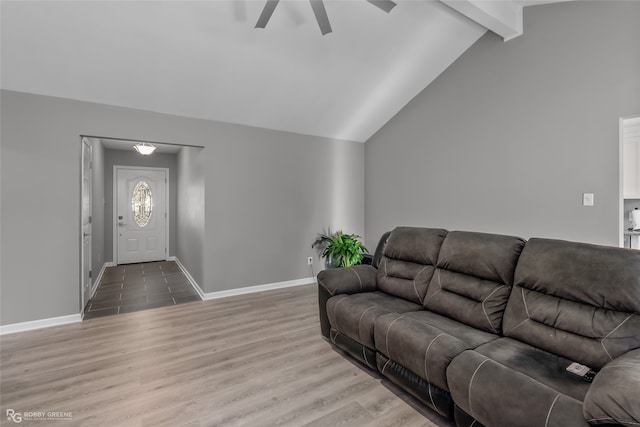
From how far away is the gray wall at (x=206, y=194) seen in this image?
3109 millimetres

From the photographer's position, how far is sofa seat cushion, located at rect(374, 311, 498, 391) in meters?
1.74

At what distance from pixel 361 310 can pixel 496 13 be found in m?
3.37

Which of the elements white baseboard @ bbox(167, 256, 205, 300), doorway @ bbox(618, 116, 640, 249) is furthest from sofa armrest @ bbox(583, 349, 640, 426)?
doorway @ bbox(618, 116, 640, 249)

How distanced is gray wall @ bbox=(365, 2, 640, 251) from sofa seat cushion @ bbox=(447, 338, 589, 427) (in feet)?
7.26

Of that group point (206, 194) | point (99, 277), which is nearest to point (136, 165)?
point (99, 277)

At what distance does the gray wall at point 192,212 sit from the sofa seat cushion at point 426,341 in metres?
2.97

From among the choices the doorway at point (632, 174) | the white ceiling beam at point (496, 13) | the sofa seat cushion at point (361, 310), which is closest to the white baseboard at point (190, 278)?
the sofa seat cushion at point (361, 310)

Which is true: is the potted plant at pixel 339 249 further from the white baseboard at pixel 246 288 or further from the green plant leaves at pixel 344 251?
the white baseboard at pixel 246 288

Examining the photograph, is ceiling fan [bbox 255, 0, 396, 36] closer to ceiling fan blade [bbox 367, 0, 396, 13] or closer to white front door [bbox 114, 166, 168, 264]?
ceiling fan blade [bbox 367, 0, 396, 13]

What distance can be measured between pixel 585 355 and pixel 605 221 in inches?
80.6

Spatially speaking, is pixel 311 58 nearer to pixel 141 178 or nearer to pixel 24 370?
pixel 24 370

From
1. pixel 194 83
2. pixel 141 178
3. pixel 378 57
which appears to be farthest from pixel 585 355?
pixel 141 178

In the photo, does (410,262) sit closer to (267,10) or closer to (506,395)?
(506,395)

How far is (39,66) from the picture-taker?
114 inches
